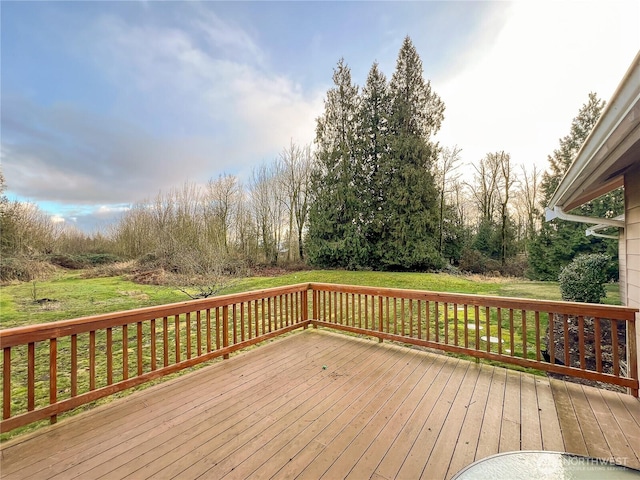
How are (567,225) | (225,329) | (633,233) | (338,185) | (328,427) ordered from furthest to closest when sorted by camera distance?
1. (338,185)
2. (567,225)
3. (225,329)
4. (633,233)
5. (328,427)

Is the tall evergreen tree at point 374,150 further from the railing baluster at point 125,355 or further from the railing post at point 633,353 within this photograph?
the railing baluster at point 125,355

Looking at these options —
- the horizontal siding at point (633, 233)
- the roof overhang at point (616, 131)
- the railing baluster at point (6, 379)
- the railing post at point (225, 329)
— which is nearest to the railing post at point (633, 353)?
the horizontal siding at point (633, 233)

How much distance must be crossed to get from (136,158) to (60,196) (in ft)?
11.9

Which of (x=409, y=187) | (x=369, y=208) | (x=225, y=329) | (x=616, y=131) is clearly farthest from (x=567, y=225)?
(x=225, y=329)

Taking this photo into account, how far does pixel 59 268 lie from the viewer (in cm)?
1288

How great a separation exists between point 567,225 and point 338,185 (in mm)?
9281

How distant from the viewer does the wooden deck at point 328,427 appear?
5.37 ft

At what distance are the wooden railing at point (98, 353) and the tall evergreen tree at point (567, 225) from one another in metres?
11.4

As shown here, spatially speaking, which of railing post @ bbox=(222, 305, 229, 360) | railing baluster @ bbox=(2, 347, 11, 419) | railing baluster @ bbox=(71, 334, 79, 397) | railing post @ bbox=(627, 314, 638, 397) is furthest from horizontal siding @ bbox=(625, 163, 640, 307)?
railing baluster @ bbox=(2, 347, 11, 419)

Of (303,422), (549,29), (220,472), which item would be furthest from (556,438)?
(549,29)

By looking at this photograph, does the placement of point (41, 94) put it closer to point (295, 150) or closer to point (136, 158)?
point (136, 158)

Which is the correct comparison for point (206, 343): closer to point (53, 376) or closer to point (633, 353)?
point (53, 376)

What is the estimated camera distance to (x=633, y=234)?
2.68 m

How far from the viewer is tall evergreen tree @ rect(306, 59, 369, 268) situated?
41.8 feet
